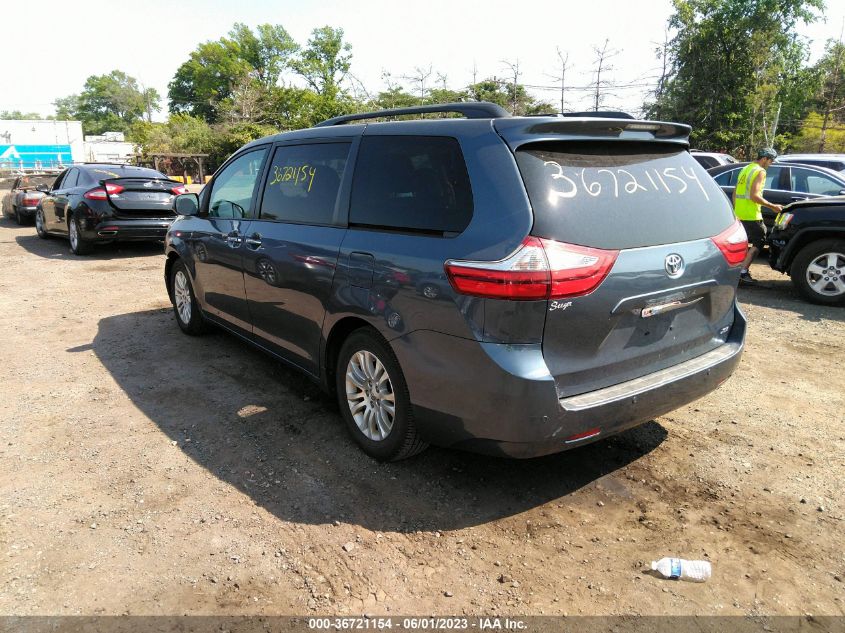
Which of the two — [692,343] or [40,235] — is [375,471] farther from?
[40,235]

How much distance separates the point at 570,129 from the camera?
2.82m

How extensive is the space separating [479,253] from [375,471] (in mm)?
1509

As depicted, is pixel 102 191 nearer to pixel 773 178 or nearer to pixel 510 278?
pixel 510 278

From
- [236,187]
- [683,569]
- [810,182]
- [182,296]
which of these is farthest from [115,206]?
[810,182]

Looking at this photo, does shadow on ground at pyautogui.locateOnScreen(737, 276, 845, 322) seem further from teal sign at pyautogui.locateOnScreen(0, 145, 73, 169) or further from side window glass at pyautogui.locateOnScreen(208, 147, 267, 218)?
teal sign at pyautogui.locateOnScreen(0, 145, 73, 169)

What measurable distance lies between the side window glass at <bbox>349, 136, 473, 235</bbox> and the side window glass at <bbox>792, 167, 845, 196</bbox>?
9349 mm

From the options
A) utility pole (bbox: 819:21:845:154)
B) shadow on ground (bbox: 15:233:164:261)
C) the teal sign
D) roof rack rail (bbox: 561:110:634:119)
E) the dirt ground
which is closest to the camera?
the dirt ground

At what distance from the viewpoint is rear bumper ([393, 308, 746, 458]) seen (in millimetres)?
2582

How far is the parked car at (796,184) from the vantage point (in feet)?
32.1

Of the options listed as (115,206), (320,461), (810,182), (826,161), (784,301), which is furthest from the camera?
(826,161)

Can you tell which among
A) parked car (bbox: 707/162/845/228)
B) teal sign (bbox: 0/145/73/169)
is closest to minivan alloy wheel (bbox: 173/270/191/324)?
parked car (bbox: 707/162/845/228)

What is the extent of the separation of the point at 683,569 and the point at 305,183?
310cm

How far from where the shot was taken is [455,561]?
269 cm

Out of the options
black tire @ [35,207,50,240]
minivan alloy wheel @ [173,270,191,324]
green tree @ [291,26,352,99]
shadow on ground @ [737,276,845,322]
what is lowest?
shadow on ground @ [737,276,845,322]
